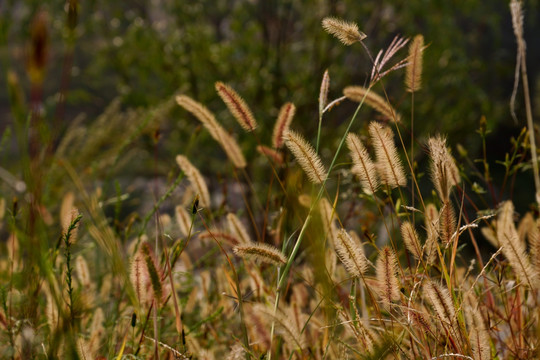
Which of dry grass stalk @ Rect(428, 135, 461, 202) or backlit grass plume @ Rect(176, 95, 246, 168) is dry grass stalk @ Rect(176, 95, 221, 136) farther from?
dry grass stalk @ Rect(428, 135, 461, 202)

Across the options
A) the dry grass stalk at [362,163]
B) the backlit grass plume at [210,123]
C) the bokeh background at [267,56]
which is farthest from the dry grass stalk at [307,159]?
the bokeh background at [267,56]

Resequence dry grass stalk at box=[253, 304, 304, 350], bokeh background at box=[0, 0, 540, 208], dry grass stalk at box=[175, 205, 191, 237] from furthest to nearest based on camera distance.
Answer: bokeh background at box=[0, 0, 540, 208] < dry grass stalk at box=[175, 205, 191, 237] < dry grass stalk at box=[253, 304, 304, 350]

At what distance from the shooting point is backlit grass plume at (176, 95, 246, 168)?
40.3 inches

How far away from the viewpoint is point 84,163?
2.29 metres

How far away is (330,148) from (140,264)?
2.89 meters

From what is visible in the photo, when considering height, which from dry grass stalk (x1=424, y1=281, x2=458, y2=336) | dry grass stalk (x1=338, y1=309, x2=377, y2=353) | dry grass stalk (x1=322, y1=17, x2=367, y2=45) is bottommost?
dry grass stalk (x1=338, y1=309, x2=377, y2=353)

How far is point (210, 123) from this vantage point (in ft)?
3.47

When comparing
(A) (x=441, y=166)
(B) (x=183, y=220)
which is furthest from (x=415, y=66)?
(B) (x=183, y=220)

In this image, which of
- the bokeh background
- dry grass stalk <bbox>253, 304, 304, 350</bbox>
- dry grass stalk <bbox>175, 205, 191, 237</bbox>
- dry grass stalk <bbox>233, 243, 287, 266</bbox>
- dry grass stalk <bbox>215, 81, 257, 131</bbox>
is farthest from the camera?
the bokeh background

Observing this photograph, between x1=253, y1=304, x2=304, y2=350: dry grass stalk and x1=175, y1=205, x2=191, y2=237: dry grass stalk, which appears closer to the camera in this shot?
x1=253, y1=304, x2=304, y2=350: dry grass stalk

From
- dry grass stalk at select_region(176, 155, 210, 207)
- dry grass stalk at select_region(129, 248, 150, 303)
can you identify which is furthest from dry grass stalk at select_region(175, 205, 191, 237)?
dry grass stalk at select_region(129, 248, 150, 303)

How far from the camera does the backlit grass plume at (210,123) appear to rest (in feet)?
3.36

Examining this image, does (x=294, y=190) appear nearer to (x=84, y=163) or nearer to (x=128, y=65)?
(x=84, y=163)

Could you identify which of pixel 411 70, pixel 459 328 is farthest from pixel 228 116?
pixel 459 328
